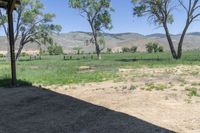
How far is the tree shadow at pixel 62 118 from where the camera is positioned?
287 inches

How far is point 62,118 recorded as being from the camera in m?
8.36

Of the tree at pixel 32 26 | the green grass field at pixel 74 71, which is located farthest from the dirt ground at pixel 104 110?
the tree at pixel 32 26

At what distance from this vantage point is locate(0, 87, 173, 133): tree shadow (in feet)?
23.9

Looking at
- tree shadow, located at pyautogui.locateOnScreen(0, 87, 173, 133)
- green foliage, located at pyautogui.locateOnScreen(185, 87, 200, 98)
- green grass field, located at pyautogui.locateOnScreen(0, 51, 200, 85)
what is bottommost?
green grass field, located at pyautogui.locateOnScreen(0, 51, 200, 85)

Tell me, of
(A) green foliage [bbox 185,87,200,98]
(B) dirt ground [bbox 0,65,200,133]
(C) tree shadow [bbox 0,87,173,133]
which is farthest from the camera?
(A) green foliage [bbox 185,87,200,98]

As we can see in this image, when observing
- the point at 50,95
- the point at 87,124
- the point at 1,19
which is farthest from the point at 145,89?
the point at 1,19

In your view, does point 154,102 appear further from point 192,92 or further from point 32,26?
point 32,26

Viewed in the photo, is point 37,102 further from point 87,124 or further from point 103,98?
point 87,124

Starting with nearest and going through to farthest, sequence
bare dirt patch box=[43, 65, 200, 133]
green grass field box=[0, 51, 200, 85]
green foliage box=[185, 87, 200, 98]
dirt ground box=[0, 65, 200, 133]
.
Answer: dirt ground box=[0, 65, 200, 133] → bare dirt patch box=[43, 65, 200, 133] → green foliage box=[185, 87, 200, 98] → green grass field box=[0, 51, 200, 85]

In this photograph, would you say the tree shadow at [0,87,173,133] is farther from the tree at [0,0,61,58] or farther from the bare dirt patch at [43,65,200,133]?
the tree at [0,0,61,58]

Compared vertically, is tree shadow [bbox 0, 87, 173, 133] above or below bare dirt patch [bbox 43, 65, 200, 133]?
below

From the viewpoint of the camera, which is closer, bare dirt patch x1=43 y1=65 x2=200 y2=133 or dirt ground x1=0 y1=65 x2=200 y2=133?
dirt ground x1=0 y1=65 x2=200 y2=133

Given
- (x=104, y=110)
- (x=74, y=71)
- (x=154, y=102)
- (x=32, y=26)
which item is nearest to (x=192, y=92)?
(x=154, y=102)

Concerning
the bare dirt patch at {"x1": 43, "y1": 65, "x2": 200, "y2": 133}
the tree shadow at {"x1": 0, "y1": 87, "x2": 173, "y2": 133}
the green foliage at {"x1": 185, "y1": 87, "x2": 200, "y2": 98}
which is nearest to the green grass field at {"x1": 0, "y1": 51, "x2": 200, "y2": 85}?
the bare dirt patch at {"x1": 43, "y1": 65, "x2": 200, "y2": 133}
